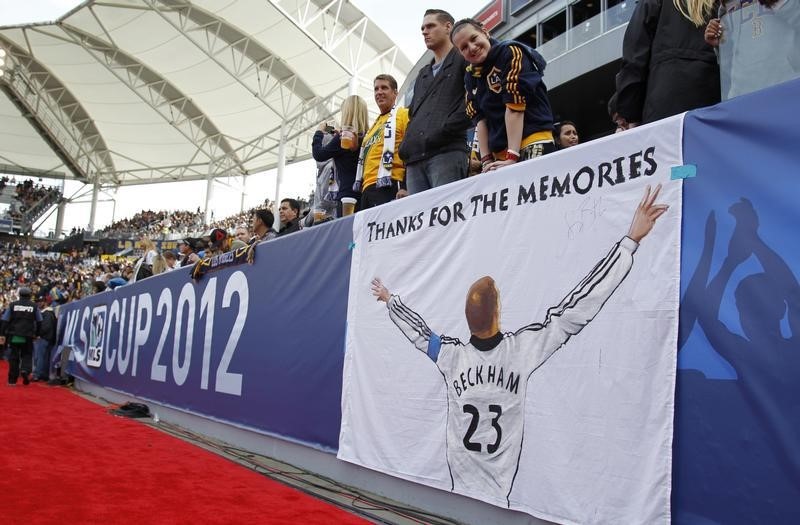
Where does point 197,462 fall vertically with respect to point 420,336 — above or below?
below

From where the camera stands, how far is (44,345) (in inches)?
430

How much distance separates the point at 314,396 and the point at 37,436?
2198 millimetres

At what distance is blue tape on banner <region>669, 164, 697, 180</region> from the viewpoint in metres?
1.89

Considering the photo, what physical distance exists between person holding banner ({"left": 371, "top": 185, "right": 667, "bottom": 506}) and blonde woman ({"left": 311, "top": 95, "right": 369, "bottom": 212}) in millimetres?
2179

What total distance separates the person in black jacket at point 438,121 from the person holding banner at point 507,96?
26 centimetres

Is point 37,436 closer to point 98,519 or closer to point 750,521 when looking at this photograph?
point 98,519

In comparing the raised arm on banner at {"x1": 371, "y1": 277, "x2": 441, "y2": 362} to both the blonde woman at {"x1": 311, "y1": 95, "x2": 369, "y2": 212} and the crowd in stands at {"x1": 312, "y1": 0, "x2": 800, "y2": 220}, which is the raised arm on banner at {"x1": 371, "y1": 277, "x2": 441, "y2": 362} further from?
the blonde woman at {"x1": 311, "y1": 95, "x2": 369, "y2": 212}

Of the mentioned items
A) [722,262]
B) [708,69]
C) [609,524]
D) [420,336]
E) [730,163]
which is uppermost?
[708,69]

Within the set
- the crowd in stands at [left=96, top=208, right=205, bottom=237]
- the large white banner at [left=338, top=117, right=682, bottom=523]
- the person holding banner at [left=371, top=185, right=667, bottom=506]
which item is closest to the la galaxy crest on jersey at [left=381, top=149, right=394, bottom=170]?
the large white banner at [left=338, top=117, right=682, bottom=523]

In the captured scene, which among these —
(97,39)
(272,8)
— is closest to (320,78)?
(272,8)

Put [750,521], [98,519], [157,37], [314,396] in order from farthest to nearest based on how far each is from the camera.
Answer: [157,37], [314,396], [98,519], [750,521]

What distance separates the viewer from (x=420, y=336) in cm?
286

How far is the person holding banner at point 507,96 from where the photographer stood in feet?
9.55

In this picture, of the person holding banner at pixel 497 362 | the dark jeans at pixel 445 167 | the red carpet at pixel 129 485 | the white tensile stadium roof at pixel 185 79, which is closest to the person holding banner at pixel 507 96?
the dark jeans at pixel 445 167
